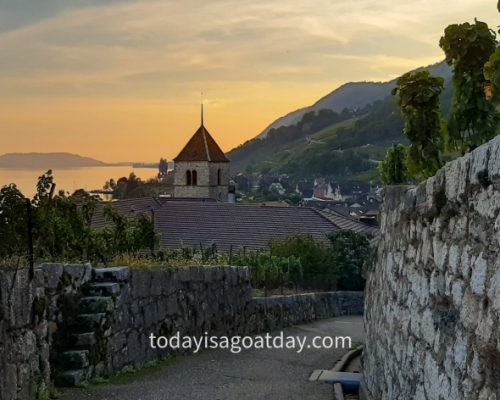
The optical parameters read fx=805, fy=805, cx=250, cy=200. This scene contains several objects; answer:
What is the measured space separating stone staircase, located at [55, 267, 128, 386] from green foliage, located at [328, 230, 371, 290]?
63.9ft

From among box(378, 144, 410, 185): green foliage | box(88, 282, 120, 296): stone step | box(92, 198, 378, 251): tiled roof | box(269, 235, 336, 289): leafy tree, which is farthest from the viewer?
box(92, 198, 378, 251): tiled roof

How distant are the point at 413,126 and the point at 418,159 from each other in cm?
36

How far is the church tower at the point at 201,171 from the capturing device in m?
84.2

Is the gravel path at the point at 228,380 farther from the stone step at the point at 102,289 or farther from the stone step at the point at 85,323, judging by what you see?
the stone step at the point at 102,289

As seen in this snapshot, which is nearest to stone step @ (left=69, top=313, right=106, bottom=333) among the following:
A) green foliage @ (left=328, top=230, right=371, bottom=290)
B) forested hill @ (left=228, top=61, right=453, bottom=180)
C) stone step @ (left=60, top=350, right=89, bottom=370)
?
stone step @ (left=60, top=350, right=89, bottom=370)

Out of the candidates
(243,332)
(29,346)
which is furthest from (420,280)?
(243,332)

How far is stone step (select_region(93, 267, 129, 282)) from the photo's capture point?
10.2 m

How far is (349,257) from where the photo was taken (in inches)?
1267

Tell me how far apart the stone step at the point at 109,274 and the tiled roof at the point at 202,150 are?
73765 millimetres

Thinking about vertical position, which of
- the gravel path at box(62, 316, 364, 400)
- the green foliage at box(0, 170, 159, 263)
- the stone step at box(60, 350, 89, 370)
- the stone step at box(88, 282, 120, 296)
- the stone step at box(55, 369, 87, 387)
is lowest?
the gravel path at box(62, 316, 364, 400)

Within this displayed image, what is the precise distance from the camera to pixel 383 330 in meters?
8.04

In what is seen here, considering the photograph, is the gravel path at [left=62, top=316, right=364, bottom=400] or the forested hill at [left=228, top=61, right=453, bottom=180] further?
the forested hill at [left=228, top=61, right=453, bottom=180]

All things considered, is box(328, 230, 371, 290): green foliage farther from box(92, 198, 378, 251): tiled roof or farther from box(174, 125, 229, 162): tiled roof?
box(174, 125, 229, 162): tiled roof

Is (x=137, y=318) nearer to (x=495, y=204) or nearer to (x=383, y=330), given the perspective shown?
(x=383, y=330)
